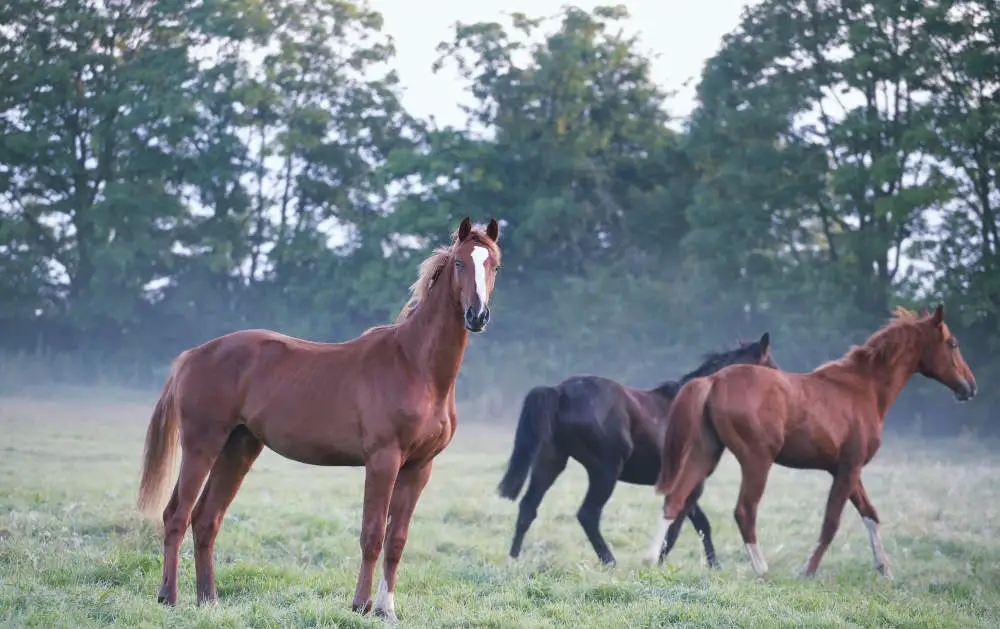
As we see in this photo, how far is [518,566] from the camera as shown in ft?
26.9

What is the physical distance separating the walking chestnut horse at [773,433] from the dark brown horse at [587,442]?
777mm

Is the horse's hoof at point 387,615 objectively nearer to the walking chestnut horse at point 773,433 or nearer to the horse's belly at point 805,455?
the walking chestnut horse at point 773,433

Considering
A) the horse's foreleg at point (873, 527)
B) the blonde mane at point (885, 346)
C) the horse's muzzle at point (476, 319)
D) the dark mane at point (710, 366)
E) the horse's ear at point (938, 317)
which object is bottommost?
the horse's foreleg at point (873, 527)

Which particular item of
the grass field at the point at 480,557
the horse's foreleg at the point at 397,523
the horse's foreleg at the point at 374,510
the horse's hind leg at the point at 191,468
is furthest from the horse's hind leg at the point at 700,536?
the horse's hind leg at the point at 191,468

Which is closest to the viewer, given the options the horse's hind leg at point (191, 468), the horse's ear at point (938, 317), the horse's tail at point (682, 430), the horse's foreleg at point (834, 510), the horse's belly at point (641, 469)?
the horse's hind leg at point (191, 468)

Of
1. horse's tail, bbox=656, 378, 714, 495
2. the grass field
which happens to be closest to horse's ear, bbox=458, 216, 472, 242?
the grass field

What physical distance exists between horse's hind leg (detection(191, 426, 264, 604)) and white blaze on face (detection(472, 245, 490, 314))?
187 centimetres

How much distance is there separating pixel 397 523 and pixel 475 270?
63.0 inches

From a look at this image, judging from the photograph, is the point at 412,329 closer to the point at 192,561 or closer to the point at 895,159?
the point at 192,561

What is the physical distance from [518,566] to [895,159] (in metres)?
19.0

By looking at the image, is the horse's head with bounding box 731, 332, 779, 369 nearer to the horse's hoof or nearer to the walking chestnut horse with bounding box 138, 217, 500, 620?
the walking chestnut horse with bounding box 138, 217, 500, 620

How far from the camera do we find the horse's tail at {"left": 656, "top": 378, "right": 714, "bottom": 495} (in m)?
9.01

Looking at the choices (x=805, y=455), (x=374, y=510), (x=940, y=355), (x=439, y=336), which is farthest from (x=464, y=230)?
(x=940, y=355)

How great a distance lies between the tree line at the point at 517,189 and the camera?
2480 centimetres
